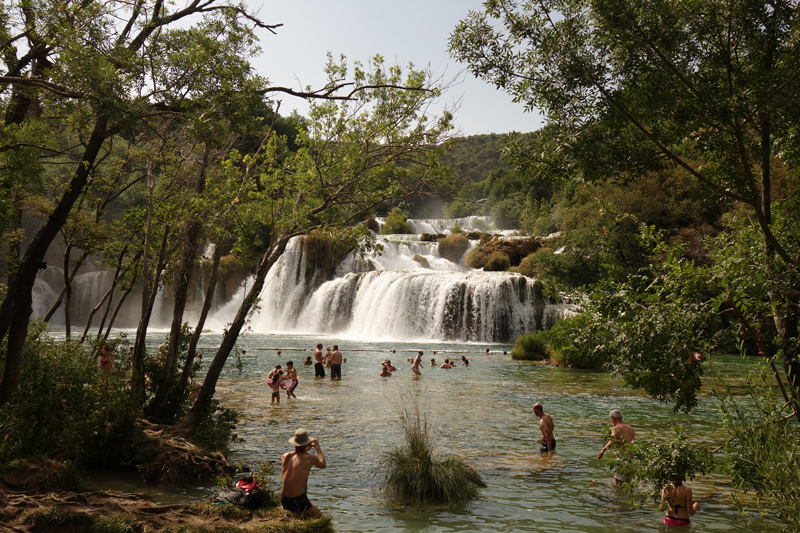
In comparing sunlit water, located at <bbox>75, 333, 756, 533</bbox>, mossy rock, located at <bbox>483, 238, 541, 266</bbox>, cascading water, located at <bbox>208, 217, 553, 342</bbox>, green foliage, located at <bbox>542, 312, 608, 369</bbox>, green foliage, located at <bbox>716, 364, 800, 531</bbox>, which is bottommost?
sunlit water, located at <bbox>75, 333, 756, 533</bbox>

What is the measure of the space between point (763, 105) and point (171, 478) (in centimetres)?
918

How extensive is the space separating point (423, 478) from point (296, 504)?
229cm

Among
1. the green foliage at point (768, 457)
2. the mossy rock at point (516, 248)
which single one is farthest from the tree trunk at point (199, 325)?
the mossy rock at point (516, 248)

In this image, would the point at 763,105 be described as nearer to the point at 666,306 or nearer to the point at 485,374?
the point at 666,306

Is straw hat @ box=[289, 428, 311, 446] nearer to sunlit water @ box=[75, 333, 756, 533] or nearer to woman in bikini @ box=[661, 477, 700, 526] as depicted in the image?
sunlit water @ box=[75, 333, 756, 533]

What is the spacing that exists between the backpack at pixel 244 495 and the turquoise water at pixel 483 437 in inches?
46.6

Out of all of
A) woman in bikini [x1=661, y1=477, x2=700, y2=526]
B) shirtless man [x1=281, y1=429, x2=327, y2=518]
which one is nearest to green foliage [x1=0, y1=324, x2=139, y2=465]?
shirtless man [x1=281, y1=429, x2=327, y2=518]

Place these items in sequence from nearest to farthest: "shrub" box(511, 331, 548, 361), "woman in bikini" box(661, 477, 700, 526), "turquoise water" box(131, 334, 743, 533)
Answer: "woman in bikini" box(661, 477, 700, 526)
"turquoise water" box(131, 334, 743, 533)
"shrub" box(511, 331, 548, 361)

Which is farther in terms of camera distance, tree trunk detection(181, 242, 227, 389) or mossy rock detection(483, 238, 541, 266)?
mossy rock detection(483, 238, 541, 266)

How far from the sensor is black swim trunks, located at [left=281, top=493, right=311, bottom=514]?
22.9 ft

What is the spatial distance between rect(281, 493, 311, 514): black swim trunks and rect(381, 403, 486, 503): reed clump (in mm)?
1940

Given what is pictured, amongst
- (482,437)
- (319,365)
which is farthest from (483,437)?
(319,365)

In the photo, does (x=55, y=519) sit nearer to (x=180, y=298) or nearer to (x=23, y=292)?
(x=23, y=292)

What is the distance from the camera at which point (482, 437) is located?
12742 millimetres
